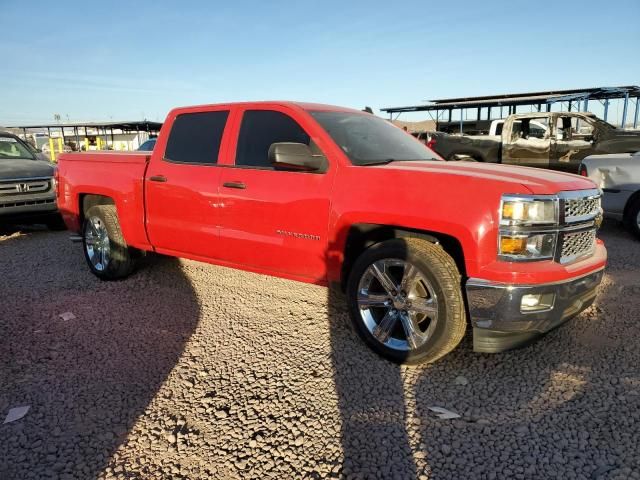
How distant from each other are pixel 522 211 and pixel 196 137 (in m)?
3.05

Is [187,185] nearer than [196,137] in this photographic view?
Yes

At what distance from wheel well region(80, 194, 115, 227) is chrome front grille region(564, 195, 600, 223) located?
4.58 metres

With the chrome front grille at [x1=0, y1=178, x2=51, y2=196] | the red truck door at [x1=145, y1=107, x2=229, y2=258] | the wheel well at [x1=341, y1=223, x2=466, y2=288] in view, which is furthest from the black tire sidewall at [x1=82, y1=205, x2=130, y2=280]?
the chrome front grille at [x1=0, y1=178, x2=51, y2=196]

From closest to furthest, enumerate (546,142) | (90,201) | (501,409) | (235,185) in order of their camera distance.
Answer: (501,409) → (235,185) → (90,201) → (546,142)

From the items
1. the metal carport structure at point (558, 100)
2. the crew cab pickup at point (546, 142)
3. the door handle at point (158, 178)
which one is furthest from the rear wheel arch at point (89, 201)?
the metal carport structure at point (558, 100)

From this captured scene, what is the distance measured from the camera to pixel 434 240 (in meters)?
3.25

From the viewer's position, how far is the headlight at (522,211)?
285 centimetres

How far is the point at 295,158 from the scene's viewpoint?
353cm

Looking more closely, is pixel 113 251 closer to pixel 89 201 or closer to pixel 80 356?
pixel 89 201

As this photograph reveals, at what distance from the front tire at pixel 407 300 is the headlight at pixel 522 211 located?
472 millimetres

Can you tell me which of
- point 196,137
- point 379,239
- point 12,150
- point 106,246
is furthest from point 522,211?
point 12,150

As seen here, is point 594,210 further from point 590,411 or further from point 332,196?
point 332,196

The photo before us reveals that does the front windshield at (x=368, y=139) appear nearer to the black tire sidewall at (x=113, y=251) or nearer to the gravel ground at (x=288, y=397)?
the gravel ground at (x=288, y=397)

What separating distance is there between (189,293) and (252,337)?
1.38 m
